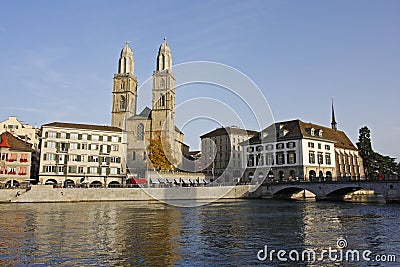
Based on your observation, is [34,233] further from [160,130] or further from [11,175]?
[160,130]

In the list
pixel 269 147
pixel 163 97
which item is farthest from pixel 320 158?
pixel 163 97

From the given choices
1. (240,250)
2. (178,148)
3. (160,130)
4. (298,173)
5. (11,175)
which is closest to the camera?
(240,250)

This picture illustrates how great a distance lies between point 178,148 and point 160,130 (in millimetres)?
11017

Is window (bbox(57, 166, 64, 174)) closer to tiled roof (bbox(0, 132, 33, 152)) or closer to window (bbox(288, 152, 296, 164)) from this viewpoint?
tiled roof (bbox(0, 132, 33, 152))

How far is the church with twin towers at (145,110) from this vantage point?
309 ft

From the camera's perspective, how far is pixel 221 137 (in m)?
110

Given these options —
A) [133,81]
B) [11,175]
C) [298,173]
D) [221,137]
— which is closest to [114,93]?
[133,81]

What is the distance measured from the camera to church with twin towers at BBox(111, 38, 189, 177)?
3708 inches

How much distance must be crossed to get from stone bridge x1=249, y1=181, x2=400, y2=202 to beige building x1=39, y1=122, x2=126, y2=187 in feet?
92.3

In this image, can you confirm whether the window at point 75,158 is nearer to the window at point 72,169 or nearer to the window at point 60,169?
the window at point 72,169

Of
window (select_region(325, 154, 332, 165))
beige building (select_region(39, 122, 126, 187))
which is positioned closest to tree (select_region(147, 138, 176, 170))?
beige building (select_region(39, 122, 126, 187))

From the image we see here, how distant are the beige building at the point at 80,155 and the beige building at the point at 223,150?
34319mm

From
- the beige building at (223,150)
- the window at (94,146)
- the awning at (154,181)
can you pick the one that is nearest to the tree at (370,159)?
the beige building at (223,150)

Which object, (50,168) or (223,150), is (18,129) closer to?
(50,168)
